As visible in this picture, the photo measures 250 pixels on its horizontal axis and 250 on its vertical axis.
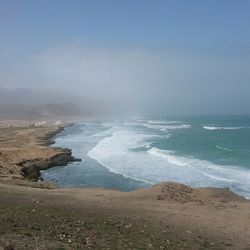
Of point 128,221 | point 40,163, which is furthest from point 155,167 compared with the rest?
point 128,221

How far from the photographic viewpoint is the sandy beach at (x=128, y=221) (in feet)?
51.6

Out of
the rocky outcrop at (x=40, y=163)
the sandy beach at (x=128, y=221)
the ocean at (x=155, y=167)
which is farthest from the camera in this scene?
the rocky outcrop at (x=40, y=163)

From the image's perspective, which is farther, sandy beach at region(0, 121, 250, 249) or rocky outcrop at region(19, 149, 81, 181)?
rocky outcrop at region(19, 149, 81, 181)

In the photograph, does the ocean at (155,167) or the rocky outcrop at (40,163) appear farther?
the rocky outcrop at (40,163)

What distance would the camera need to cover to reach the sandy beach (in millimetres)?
15720

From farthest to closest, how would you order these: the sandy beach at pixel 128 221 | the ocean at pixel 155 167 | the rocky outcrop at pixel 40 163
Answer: the rocky outcrop at pixel 40 163, the ocean at pixel 155 167, the sandy beach at pixel 128 221

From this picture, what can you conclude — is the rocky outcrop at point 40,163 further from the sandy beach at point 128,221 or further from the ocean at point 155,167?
the sandy beach at point 128,221

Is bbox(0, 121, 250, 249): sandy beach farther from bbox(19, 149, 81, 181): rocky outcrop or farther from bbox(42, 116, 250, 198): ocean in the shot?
bbox(19, 149, 81, 181): rocky outcrop

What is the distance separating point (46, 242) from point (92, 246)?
1.47m

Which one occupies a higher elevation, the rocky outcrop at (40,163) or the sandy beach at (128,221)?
the sandy beach at (128,221)

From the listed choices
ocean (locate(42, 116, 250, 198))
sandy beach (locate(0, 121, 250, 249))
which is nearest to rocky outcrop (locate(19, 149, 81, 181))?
ocean (locate(42, 116, 250, 198))

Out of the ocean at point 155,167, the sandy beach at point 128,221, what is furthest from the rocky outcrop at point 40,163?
the sandy beach at point 128,221

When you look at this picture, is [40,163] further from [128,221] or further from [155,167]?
[128,221]

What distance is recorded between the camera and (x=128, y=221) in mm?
19688
